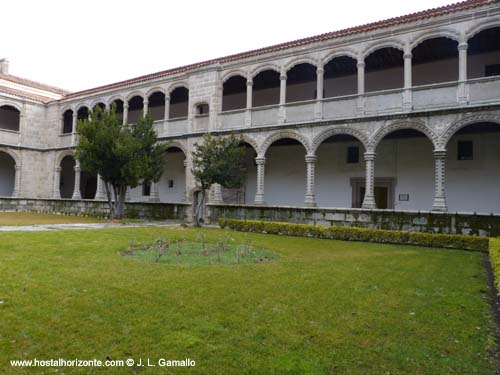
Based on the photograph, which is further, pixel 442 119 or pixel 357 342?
pixel 442 119

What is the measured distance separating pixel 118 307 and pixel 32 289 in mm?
1471

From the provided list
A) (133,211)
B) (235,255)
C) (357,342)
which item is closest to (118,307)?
(357,342)

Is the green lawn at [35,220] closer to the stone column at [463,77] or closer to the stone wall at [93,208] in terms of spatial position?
the stone wall at [93,208]

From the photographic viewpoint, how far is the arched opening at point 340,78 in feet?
57.7

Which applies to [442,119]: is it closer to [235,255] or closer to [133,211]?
[235,255]

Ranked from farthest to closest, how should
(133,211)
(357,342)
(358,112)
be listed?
(133,211), (358,112), (357,342)

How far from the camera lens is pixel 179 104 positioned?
79.0 ft

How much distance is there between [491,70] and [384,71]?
424 centimetres

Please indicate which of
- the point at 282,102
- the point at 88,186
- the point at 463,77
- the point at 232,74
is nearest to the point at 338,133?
the point at 282,102

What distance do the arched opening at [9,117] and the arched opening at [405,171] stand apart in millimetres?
25343

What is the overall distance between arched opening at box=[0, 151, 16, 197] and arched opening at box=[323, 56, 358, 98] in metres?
23.2

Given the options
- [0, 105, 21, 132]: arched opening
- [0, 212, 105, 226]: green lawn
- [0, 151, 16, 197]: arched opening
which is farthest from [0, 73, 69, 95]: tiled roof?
[0, 212, 105, 226]: green lawn

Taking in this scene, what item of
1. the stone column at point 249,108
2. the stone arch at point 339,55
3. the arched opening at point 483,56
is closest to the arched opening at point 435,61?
the arched opening at point 483,56

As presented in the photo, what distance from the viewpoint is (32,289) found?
5105 mm
